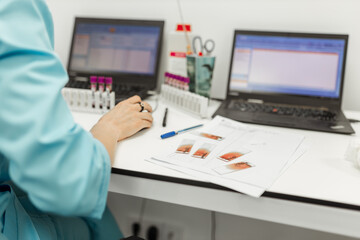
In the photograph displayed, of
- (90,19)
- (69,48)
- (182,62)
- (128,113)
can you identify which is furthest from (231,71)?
(69,48)

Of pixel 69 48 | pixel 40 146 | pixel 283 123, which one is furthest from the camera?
pixel 69 48

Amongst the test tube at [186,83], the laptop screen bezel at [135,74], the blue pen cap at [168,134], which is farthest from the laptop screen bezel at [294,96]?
the blue pen cap at [168,134]

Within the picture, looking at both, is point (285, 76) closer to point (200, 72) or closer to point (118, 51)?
point (200, 72)

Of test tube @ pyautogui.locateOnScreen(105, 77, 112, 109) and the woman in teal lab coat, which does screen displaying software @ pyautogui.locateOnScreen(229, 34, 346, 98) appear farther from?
the woman in teal lab coat

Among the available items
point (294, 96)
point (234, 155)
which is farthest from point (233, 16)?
point (234, 155)

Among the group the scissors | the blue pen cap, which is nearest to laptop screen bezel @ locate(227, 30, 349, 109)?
the scissors

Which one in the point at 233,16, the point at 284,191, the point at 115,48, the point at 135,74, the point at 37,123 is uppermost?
the point at 233,16

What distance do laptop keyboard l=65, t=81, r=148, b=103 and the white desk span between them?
40 centimetres

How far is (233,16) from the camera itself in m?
1.37

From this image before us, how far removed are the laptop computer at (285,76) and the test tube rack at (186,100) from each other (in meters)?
0.06

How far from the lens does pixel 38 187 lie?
564 mm

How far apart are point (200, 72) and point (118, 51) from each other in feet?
1.39

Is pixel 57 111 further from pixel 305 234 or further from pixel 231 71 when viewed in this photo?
pixel 305 234

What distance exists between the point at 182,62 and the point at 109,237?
27.7 inches
